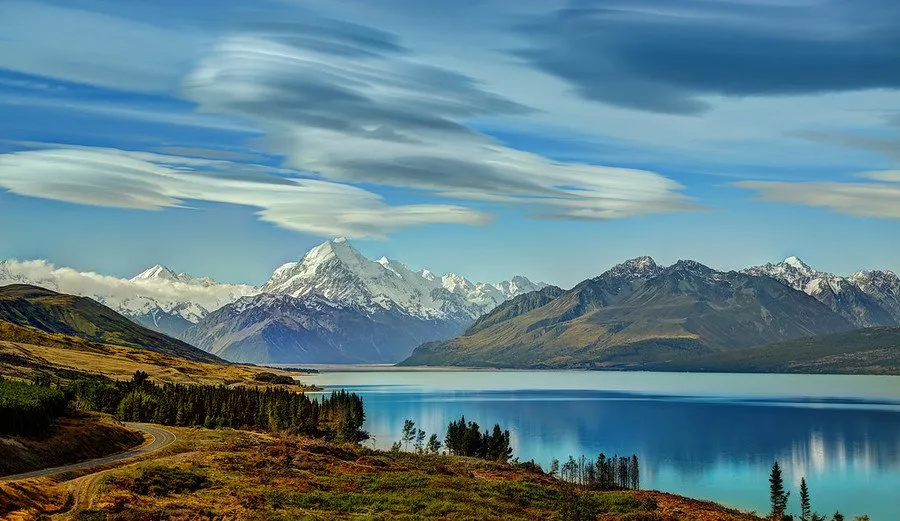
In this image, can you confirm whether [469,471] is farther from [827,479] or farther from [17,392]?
[827,479]

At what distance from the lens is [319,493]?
96.6 meters

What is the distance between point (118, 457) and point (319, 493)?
33579mm

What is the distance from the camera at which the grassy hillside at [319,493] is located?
82.7 meters

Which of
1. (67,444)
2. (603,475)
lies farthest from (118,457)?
(603,475)

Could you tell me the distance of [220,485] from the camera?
96688 millimetres

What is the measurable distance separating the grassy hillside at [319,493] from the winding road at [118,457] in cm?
348

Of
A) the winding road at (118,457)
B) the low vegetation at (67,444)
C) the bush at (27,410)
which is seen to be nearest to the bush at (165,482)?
the winding road at (118,457)

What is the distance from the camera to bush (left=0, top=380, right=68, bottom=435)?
106 metres

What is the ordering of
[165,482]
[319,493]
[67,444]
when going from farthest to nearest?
[67,444]
[319,493]
[165,482]

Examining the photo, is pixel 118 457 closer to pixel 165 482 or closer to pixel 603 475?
pixel 165 482

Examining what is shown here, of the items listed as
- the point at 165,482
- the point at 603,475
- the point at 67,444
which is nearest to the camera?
the point at 165,482

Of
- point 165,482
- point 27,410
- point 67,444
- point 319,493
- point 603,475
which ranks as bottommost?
point 603,475

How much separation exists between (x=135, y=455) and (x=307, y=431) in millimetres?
84155

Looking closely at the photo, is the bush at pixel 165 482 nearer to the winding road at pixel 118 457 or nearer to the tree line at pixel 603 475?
the winding road at pixel 118 457
